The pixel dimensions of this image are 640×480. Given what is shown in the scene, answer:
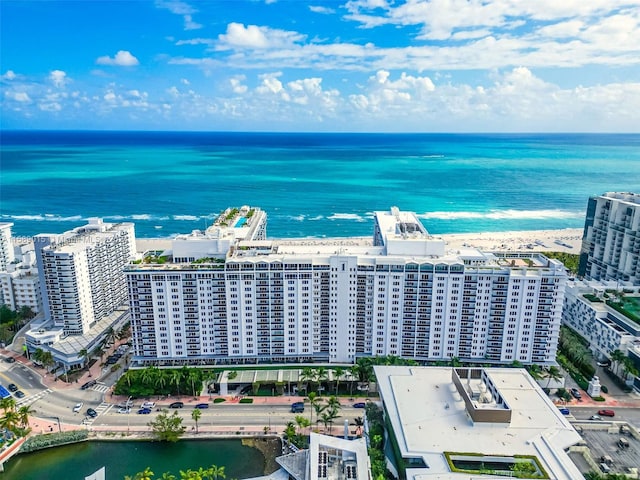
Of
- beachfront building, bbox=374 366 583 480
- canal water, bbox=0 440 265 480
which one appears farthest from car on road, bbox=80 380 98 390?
beachfront building, bbox=374 366 583 480

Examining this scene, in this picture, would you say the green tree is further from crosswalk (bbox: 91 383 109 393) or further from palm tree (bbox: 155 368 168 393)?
crosswalk (bbox: 91 383 109 393)

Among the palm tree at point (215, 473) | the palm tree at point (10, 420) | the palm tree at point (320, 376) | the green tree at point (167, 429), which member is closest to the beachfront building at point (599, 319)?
the palm tree at point (320, 376)

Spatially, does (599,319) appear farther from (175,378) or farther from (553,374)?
(175,378)

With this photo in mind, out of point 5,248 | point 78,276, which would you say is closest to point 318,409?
point 78,276

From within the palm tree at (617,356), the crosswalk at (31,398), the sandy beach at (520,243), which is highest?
the sandy beach at (520,243)

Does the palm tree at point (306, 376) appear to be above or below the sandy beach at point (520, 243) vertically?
below

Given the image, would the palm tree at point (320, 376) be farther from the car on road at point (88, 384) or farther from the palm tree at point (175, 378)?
the car on road at point (88, 384)

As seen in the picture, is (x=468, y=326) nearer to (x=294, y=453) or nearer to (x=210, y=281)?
(x=294, y=453)
